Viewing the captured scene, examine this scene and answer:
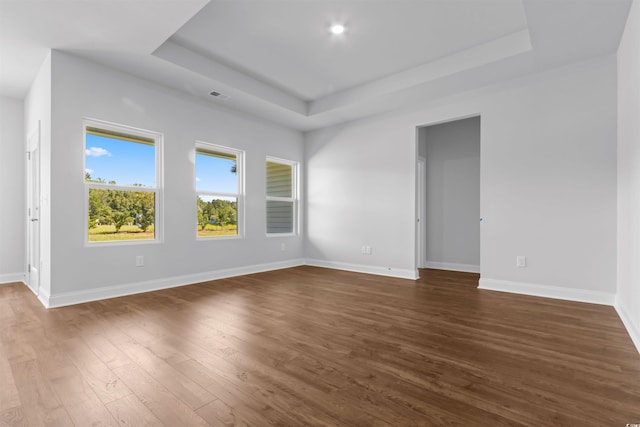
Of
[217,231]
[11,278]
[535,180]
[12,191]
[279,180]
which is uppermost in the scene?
[279,180]

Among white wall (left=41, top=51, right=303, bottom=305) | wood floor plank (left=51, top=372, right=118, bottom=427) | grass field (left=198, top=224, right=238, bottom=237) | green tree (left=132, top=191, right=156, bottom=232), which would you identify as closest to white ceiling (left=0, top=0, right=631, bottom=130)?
white wall (left=41, top=51, right=303, bottom=305)

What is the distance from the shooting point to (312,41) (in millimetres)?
3607

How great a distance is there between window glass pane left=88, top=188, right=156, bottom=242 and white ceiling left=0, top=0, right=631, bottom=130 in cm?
156

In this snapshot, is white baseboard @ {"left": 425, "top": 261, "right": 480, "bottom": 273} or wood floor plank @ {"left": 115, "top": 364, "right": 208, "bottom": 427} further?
white baseboard @ {"left": 425, "top": 261, "right": 480, "bottom": 273}

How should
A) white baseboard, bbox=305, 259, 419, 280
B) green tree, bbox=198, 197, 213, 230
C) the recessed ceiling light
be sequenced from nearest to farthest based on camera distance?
the recessed ceiling light, green tree, bbox=198, 197, 213, 230, white baseboard, bbox=305, 259, 419, 280

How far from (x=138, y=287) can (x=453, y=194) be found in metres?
5.36

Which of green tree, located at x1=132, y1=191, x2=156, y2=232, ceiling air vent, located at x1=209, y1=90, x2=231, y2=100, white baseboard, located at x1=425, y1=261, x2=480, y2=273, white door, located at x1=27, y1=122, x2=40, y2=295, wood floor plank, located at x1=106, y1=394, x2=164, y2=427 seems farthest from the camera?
white baseboard, located at x1=425, y1=261, x2=480, y2=273

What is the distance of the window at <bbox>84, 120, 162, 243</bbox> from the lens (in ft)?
12.3

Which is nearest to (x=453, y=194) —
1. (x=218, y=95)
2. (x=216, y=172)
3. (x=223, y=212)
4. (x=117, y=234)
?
(x=223, y=212)

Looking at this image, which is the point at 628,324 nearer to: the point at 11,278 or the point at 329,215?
the point at 329,215

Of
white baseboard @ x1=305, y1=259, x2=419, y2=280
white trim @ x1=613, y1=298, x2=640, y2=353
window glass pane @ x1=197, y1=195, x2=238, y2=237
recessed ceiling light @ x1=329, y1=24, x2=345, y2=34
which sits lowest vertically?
white baseboard @ x1=305, y1=259, x2=419, y2=280

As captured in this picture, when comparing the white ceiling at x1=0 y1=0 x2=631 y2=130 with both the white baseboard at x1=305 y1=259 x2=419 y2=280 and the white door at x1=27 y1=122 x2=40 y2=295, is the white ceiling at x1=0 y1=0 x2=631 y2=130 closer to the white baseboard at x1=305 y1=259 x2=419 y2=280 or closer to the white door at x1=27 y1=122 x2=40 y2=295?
the white door at x1=27 y1=122 x2=40 y2=295

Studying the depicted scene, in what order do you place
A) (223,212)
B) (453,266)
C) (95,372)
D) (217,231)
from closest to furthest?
(95,372)
(217,231)
(223,212)
(453,266)

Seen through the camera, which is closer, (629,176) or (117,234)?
(629,176)
